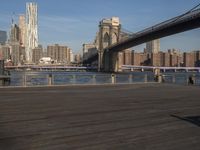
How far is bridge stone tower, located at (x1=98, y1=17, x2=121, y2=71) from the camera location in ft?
383

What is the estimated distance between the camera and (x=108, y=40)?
14650cm

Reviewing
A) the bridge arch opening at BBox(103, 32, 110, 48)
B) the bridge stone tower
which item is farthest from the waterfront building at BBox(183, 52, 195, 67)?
the bridge arch opening at BBox(103, 32, 110, 48)

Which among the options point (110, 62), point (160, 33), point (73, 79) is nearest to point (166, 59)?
point (110, 62)

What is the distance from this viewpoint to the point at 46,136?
8.60 m

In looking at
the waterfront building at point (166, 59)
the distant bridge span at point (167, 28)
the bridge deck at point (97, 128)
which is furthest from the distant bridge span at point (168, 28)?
the waterfront building at point (166, 59)

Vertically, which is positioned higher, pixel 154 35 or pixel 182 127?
pixel 154 35

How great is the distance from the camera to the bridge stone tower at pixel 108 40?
4592 inches

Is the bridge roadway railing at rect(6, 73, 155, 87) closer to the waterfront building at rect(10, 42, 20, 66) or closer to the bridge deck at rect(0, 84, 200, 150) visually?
the bridge deck at rect(0, 84, 200, 150)

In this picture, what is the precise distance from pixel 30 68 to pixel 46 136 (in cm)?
14435

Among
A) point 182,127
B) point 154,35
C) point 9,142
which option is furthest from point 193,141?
point 154,35

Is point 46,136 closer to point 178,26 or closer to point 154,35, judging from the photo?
point 178,26

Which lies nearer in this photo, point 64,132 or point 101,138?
point 101,138

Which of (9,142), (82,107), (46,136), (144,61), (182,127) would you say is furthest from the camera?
(144,61)

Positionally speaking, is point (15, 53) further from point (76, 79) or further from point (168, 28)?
point (76, 79)
